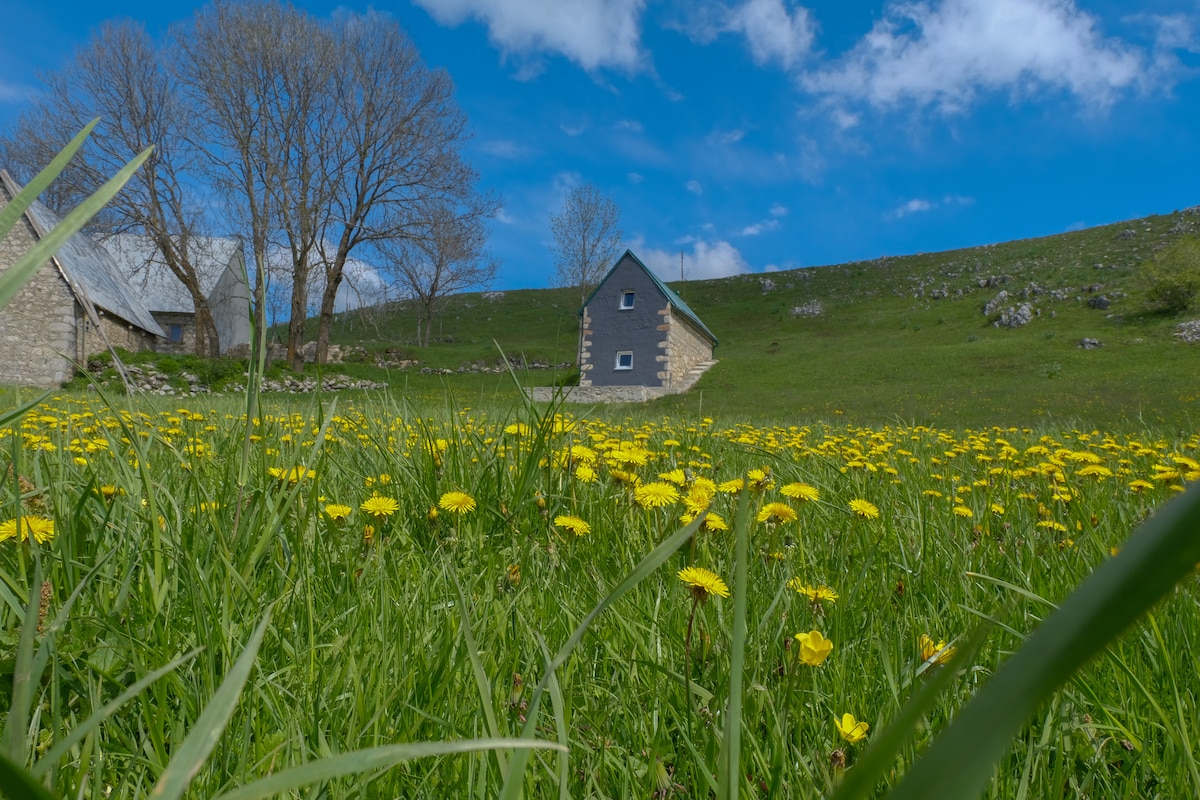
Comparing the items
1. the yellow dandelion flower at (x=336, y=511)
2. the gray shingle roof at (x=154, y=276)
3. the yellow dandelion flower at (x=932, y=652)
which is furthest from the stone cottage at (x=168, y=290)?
the yellow dandelion flower at (x=932, y=652)

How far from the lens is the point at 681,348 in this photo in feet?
90.6

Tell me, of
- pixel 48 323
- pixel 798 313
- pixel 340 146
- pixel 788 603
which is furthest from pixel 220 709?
pixel 798 313

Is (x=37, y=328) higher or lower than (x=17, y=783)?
higher

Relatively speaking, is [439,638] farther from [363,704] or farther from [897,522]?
[897,522]

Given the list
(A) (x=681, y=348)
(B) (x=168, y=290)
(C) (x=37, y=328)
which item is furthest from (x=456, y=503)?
(B) (x=168, y=290)

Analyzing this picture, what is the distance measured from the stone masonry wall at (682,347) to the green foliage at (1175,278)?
17911 millimetres

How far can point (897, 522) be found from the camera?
2242 millimetres

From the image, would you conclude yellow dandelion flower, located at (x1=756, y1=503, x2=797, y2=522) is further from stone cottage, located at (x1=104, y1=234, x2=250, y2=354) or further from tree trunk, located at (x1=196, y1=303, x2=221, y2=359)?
stone cottage, located at (x1=104, y1=234, x2=250, y2=354)

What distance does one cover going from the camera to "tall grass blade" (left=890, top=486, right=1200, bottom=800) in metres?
0.16

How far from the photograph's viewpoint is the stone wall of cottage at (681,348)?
25.9m

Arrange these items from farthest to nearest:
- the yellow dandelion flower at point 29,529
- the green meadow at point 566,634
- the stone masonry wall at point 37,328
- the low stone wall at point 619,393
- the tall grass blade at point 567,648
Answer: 1. the low stone wall at point 619,393
2. the stone masonry wall at point 37,328
3. the yellow dandelion flower at point 29,529
4. the tall grass blade at point 567,648
5. the green meadow at point 566,634

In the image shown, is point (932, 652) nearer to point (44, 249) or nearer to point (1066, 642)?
point (1066, 642)

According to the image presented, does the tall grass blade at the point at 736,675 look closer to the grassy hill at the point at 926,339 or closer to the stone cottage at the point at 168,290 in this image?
the grassy hill at the point at 926,339

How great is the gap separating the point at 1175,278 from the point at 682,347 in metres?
19.2
